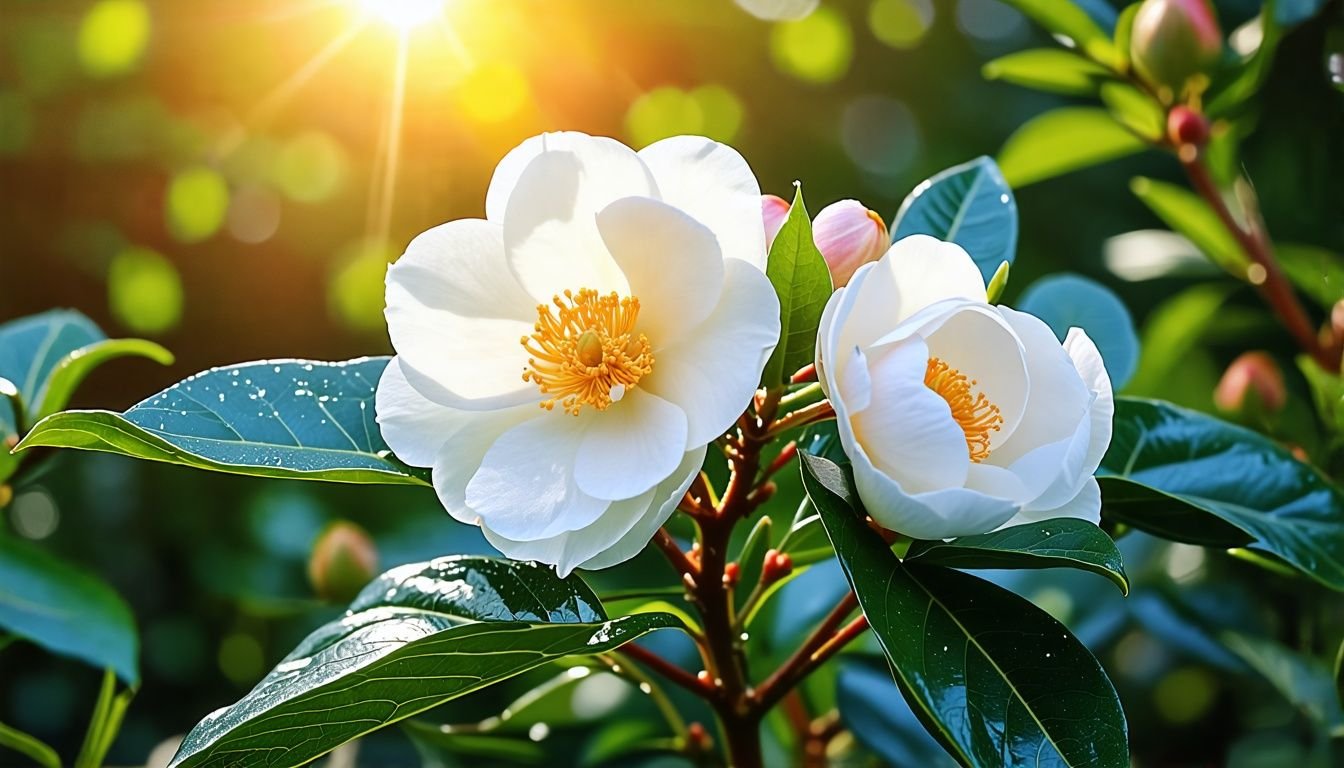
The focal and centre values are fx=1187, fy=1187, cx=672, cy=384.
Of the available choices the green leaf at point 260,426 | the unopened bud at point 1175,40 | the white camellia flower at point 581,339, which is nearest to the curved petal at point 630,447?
the white camellia flower at point 581,339

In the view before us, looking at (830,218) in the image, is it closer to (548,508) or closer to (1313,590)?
(548,508)

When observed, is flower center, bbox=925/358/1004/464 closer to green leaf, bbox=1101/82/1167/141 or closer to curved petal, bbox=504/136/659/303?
curved petal, bbox=504/136/659/303

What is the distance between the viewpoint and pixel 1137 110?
51.8 inches

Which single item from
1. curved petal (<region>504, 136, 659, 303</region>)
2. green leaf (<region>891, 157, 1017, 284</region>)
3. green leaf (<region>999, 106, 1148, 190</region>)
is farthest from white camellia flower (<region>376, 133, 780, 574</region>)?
green leaf (<region>999, 106, 1148, 190</region>)

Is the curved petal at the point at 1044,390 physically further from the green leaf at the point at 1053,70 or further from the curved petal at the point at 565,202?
the green leaf at the point at 1053,70

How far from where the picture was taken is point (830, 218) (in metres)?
0.70

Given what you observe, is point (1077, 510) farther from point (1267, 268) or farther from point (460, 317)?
point (1267, 268)

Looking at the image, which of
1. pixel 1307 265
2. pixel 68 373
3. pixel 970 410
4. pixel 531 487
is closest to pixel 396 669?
pixel 531 487

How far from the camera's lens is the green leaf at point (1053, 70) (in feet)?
4.15

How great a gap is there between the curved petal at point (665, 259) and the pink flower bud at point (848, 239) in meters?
0.09

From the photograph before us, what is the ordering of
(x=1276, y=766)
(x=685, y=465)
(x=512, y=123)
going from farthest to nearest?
1. (x=512, y=123)
2. (x=1276, y=766)
3. (x=685, y=465)

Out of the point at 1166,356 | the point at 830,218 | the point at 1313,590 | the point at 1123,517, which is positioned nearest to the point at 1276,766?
the point at 1313,590

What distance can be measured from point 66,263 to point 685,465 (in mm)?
1627

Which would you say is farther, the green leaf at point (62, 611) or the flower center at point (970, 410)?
the green leaf at point (62, 611)
